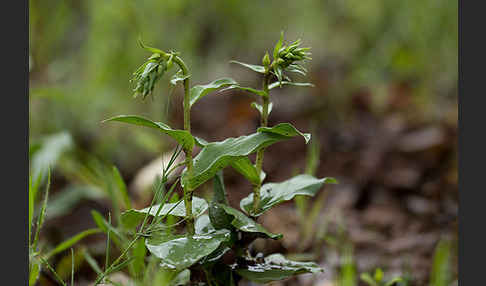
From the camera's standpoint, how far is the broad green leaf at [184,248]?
784 mm

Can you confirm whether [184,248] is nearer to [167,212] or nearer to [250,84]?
[167,212]

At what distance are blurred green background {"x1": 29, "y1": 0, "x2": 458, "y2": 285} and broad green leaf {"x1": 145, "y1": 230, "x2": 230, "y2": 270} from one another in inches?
36.7

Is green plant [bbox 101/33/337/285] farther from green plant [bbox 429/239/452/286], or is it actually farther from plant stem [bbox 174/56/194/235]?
green plant [bbox 429/239/452/286]

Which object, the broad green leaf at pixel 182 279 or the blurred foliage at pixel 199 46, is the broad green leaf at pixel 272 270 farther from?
the blurred foliage at pixel 199 46

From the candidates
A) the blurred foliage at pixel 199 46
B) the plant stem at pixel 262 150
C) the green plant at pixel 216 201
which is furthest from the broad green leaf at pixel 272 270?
the blurred foliage at pixel 199 46

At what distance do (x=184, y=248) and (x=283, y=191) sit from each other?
0.82 feet

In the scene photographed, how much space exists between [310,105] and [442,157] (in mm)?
748

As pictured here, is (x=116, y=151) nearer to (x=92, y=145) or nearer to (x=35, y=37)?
(x=92, y=145)

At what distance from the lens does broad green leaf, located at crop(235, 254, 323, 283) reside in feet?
2.93

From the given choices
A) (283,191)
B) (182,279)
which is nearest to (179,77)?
(283,191)

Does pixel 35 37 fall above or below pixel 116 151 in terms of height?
above

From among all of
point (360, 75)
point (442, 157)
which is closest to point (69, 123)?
point (360, 75)

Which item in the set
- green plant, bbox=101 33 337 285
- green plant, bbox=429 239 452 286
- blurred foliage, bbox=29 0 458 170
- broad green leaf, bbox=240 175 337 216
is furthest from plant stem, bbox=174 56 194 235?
blurred foliage, bbox=29 0 458 170

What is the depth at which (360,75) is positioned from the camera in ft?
8.85
